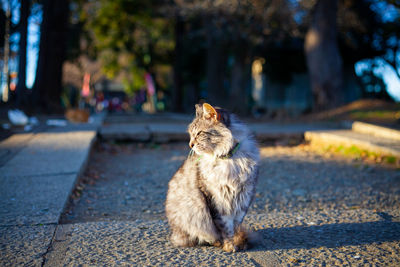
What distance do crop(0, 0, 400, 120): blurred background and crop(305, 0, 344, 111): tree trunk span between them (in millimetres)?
34

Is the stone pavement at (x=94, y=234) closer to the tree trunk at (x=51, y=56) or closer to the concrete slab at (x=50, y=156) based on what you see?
the concrete slab at (x=50, y=156)

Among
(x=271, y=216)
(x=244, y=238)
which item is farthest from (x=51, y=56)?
(x=244, y=238)

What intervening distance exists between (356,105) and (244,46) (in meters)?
5.71

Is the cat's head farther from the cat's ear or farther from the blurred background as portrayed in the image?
the blurred background

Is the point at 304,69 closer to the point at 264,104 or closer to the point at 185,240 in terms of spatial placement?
the point at 264,104

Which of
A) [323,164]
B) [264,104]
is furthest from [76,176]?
[264,104]

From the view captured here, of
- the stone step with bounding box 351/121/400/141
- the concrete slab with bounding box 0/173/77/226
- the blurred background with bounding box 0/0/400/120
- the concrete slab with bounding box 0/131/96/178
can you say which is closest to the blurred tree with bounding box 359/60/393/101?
the blurred background with bounding box 0/0/400/120

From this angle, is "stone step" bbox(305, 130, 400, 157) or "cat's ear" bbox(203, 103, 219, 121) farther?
"stone step" bbox(305, 130, 400, 157)

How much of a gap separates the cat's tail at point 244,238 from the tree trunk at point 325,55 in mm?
10220

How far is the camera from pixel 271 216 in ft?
10.3

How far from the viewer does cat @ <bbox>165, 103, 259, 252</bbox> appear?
236 cm

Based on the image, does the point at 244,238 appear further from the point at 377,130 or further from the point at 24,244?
the point at 377,130

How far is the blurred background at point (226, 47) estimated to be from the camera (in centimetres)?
1194

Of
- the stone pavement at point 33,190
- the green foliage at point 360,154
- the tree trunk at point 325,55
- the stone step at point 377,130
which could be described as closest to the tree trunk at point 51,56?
the stone pavement at point 33,190
